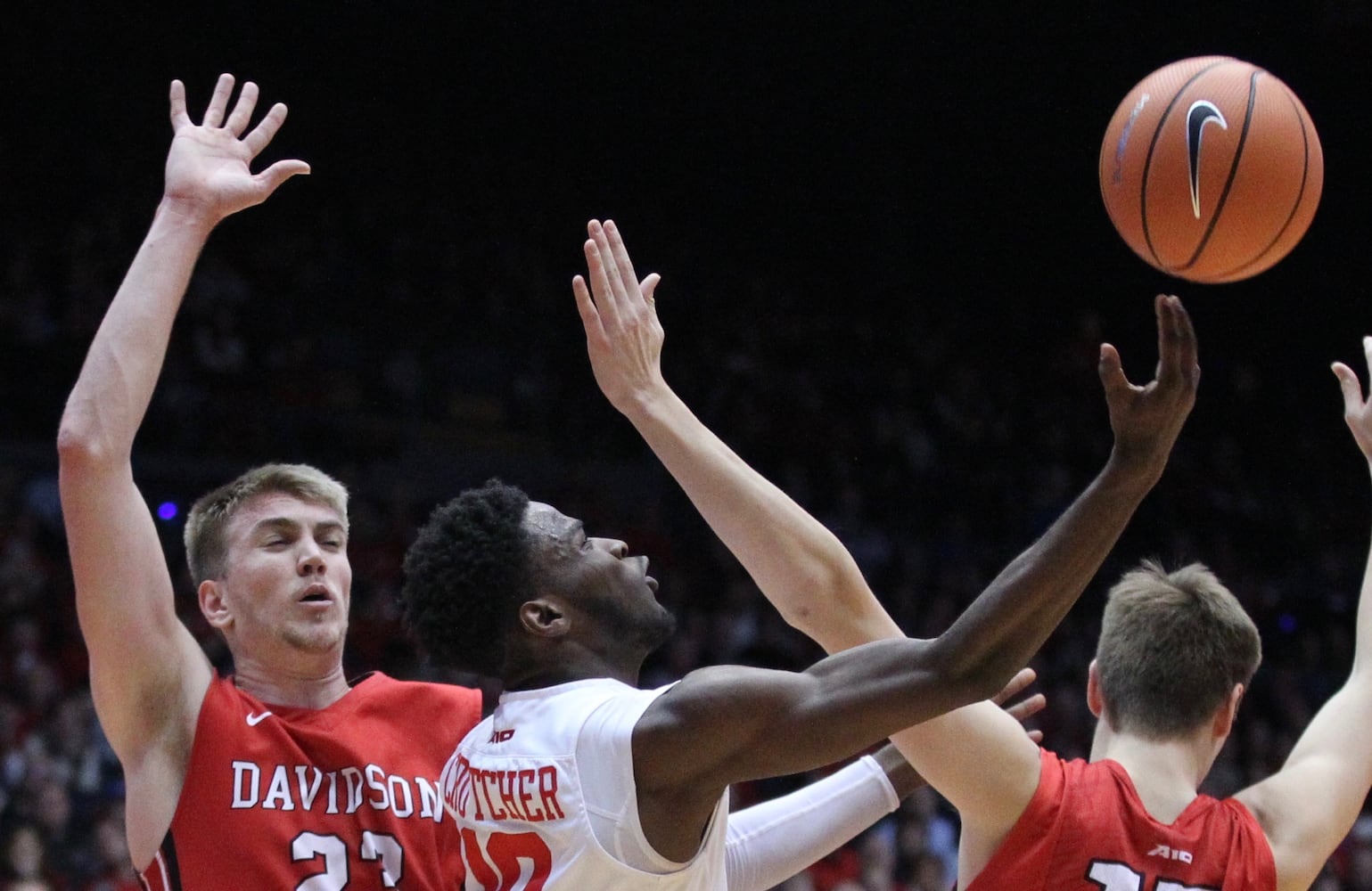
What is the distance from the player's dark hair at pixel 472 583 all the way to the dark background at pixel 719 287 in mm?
6754

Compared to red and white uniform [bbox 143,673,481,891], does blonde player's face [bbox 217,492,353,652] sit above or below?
above

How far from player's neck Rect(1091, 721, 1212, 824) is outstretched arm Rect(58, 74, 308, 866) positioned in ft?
5.39

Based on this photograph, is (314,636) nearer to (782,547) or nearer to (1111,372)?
(782,547)

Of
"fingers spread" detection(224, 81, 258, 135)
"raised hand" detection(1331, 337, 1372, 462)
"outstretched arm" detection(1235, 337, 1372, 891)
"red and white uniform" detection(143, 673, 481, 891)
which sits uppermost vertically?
"fingers spread" detection(224, 81, 258, 135)

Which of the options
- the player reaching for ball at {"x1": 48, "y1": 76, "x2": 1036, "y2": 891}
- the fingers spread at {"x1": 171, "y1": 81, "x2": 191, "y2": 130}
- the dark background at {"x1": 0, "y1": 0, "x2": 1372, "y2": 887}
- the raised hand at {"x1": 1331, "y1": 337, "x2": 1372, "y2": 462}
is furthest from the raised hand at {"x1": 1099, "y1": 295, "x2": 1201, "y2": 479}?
the dark background at {"x1": 0, "y1": 0, "x2": 1372, "y2": 887}

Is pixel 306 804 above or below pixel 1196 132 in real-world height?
below

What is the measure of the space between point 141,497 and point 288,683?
525 millimetres

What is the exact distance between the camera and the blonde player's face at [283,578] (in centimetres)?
306

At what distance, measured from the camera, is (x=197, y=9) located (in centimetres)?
1432

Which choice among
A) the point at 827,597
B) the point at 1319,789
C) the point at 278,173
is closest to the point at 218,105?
the point at 278,173

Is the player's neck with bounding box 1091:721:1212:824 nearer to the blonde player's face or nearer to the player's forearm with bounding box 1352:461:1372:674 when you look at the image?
the player's forearm with bounding box 1352:461:1372:674

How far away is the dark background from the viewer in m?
11.3

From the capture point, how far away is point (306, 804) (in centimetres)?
292

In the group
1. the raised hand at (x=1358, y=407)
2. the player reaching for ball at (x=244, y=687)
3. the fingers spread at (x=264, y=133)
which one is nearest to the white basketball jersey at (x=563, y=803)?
the player reaching for ball at (x=244, y=687)
